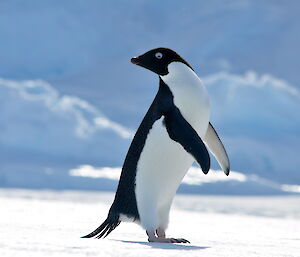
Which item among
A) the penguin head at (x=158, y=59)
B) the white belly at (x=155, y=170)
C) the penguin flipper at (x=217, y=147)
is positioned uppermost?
the penguin head at (x=158, y=59)

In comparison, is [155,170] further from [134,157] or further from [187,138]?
[187,138]

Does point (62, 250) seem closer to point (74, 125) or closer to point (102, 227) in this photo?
point (102, 227)

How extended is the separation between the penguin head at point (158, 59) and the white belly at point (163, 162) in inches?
5.5

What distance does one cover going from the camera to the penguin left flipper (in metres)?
3.61

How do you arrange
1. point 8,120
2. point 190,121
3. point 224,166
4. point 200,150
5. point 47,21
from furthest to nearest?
point 47,21 → point 8,120 → point 224,166 → point 190,121 → point 200,150

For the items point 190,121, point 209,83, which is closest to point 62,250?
point 190,121

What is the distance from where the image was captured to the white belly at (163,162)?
379 cm

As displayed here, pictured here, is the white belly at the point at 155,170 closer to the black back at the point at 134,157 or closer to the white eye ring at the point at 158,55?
the black back at the point at 134,157

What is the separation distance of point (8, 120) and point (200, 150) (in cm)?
1651

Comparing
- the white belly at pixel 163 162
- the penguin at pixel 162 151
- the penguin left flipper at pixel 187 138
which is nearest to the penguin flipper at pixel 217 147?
the penguin at pixel 162 151

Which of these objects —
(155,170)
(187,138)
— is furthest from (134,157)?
(187,138)

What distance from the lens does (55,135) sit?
65.2 feet

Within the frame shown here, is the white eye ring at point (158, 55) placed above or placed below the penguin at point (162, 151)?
above

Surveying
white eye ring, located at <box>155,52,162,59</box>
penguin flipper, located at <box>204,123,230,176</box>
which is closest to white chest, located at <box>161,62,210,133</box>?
white eye ring, located at <box>155,52,162,59</box>
